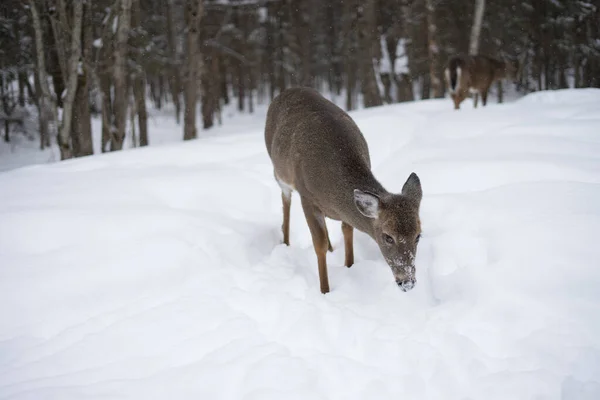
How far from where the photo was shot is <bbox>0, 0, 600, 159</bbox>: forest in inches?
345

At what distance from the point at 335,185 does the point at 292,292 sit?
3.16 ft

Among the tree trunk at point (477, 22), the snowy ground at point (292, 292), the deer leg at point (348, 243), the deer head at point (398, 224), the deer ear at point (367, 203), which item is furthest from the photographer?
the tree trunk at point (477, 22)

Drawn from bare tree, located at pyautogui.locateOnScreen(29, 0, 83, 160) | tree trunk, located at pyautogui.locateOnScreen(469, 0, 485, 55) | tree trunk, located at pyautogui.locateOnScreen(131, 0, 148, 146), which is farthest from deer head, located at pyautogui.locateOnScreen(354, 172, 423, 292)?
tree trunk, located at pyautogui.locateOnScreen(469, 0, 485, 55)

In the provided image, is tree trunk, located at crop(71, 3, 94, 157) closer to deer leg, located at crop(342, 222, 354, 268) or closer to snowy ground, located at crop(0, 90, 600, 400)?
snowy ground, located at crop(0, 90, 600, 400)

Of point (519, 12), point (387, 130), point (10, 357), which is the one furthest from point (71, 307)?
point (519, 12)

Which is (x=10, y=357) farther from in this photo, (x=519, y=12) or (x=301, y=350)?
(x=519, y=12)

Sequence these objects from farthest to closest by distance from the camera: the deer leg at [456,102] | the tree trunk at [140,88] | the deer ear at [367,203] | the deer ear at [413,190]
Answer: the tree trunk at [140,88], the deer leg at [456,102], the deer ear at [413,190], the deer ear at [367,203]

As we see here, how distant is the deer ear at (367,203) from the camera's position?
3151 millimetres

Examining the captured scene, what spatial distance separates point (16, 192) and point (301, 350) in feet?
12.4

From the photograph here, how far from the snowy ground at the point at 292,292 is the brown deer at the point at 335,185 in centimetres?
43

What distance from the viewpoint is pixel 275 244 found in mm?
4816

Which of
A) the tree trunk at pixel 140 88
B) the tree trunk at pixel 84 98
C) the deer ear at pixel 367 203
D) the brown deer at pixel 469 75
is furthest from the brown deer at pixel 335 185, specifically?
the tree trunk at pixel 140 88

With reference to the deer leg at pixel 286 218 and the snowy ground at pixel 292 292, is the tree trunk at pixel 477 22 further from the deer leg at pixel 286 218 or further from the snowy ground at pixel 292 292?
the deer leg at pixel 286 218

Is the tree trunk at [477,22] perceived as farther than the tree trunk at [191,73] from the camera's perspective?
Yes
